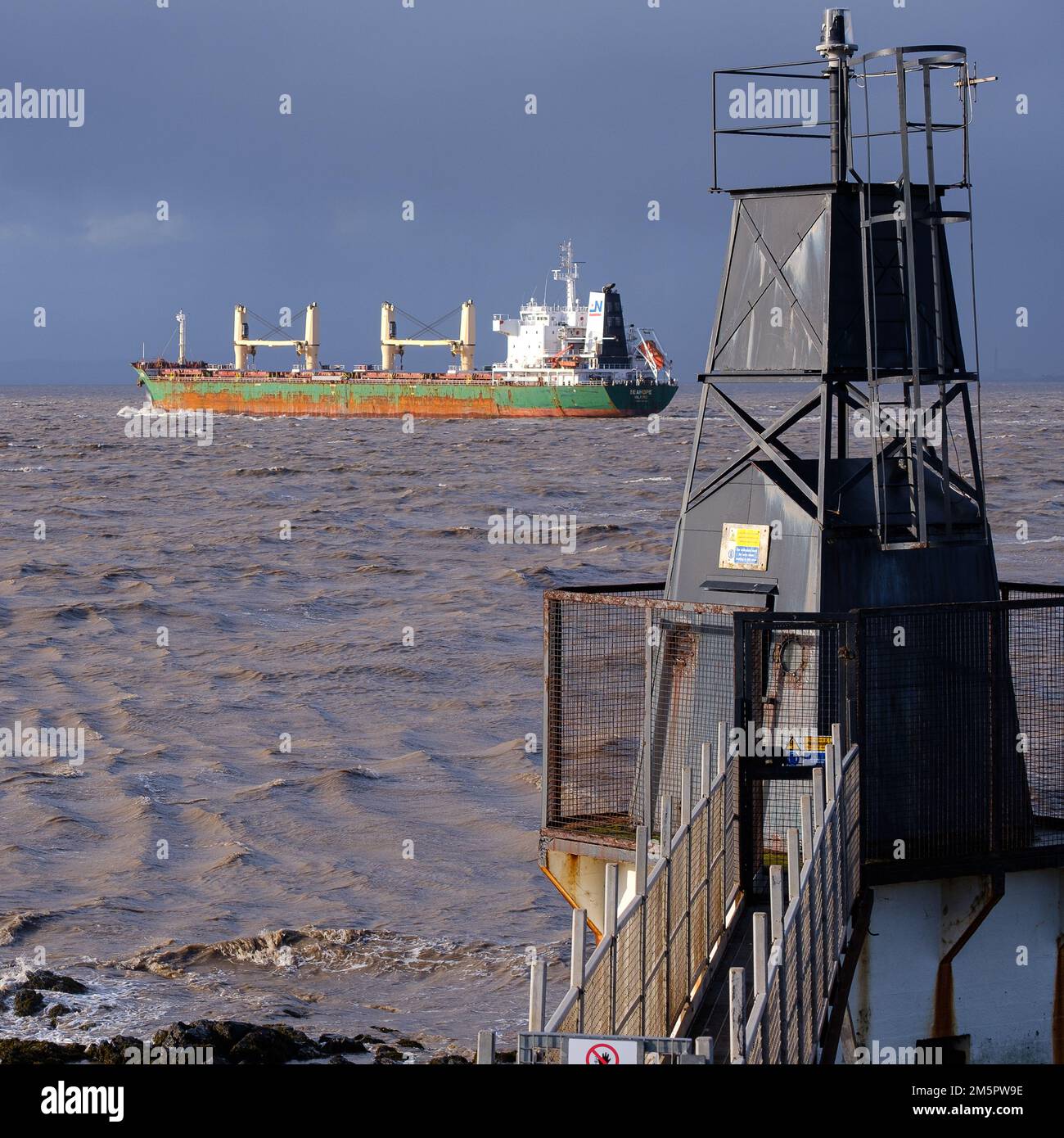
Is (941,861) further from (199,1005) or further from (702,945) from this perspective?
(199,1005)

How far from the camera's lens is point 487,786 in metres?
19.0

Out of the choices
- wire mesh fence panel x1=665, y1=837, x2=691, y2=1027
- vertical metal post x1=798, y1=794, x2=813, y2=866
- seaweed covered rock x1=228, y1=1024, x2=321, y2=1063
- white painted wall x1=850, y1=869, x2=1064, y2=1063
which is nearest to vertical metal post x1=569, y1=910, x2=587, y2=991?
vertical metal post x1=798, y1=794, x2=813, y2=866

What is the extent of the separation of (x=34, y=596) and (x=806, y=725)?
2871cm

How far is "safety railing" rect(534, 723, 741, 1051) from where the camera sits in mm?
5578

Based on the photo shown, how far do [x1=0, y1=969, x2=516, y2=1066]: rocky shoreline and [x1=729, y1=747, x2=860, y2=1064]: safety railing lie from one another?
3617mm

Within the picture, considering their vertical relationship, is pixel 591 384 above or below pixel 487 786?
above

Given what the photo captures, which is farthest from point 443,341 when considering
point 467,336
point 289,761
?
point 289,761

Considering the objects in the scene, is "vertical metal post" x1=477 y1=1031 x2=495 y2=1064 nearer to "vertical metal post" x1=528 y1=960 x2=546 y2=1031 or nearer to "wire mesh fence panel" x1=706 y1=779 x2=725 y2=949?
"vertical metal post" x1=528 y1=960 x2=546 y2=1031

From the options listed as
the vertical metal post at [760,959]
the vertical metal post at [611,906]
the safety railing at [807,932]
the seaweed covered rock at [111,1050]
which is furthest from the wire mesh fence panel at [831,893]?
the seaweed covered rock at [111,1050]

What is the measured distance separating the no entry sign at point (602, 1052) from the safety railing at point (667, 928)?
0.25m

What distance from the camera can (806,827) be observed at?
258 inches
